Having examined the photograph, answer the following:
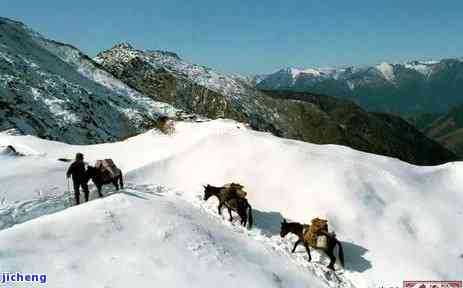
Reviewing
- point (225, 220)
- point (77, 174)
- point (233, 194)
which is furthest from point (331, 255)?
point (77, 174)

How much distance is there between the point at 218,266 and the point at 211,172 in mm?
14957

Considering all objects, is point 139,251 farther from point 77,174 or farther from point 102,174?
point 102,174

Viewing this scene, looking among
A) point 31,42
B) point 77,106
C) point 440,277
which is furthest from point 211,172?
point 31,42

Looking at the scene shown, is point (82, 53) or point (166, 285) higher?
point (82, 53)

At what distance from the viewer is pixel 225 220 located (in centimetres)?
2677

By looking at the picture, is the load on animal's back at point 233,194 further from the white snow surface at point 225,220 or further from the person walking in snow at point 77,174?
the person walking in snow at point 77,174

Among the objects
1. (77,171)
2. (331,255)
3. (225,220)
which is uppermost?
(77,171)

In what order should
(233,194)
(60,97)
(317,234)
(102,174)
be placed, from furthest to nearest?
(60,97)
(102,174)
(233,194)
(317,234)

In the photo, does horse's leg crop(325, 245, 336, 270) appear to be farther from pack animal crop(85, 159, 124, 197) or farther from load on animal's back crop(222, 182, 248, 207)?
pack animal crop(85, 159, 124, 197)

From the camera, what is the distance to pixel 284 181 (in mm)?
31906

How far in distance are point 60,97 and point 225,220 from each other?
106m

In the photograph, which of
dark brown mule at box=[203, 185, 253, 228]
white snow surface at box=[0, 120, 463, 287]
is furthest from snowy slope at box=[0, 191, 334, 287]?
dark brown mule at box=[203, 185, 253, 228]

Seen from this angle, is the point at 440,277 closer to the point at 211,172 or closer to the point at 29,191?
the point at 211,172

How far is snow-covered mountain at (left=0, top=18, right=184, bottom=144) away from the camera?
10131 centimetres
